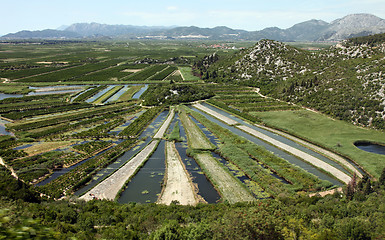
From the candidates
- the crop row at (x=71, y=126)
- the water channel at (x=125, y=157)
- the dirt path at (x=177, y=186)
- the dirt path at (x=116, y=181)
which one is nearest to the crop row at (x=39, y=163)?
the water channel at (x=125, y=157)

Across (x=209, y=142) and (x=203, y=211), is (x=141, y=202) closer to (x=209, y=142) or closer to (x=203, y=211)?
(x=203, y=211)

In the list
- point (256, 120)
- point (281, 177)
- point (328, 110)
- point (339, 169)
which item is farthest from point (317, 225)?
point (328, 110)

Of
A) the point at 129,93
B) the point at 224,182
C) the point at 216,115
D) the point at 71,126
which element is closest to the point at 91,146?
the point at 71,126

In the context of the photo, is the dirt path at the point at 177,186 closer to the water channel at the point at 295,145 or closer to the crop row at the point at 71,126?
the water channel at the point at 295,145

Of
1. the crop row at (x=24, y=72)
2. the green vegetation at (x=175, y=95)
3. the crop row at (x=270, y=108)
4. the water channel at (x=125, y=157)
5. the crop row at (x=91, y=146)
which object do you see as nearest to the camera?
the water channel at (x=125, y=157)

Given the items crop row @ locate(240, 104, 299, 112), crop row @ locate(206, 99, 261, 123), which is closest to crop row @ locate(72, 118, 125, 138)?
crop row @ locate(206, 99, 261, 123)

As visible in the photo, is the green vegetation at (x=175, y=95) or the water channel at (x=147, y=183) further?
the green vegetation at (x=175, y=95)

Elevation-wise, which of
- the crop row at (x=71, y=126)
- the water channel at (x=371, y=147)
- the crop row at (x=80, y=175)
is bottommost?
the crop row at (x=80, y=175)
